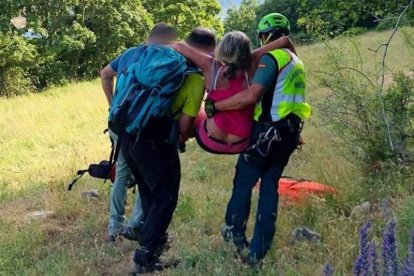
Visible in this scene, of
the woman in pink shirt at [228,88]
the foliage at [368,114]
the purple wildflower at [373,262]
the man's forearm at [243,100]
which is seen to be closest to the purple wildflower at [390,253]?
the purple wildflower at [373,262]

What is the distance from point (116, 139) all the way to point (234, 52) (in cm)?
151

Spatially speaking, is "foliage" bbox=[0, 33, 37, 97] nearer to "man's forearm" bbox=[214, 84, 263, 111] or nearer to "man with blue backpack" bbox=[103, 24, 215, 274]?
"man with blue backpack" bbox=[103, 24, 215, 274]

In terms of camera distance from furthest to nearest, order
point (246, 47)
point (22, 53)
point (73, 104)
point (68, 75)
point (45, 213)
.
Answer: point (68, 75) < point (22, 53) < point (73, 104) < point (45, 213) < point (246, 47)

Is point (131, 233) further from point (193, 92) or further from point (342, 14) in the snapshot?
point (342, 14)

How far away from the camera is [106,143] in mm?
11883

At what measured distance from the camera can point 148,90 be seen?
395 centimetres

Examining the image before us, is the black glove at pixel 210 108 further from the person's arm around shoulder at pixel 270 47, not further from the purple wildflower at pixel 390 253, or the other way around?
the purple wildflower at pixel 390 253

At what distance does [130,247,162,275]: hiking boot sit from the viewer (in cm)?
426

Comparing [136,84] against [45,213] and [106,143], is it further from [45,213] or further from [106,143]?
[106,143]

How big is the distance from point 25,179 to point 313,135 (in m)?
4.78

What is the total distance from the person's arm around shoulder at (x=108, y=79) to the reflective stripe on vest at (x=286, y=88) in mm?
1424

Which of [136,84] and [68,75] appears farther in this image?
[68,75]

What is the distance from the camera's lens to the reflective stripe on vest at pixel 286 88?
12.7 feet

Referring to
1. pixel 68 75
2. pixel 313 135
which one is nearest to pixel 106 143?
pixel 313 135
